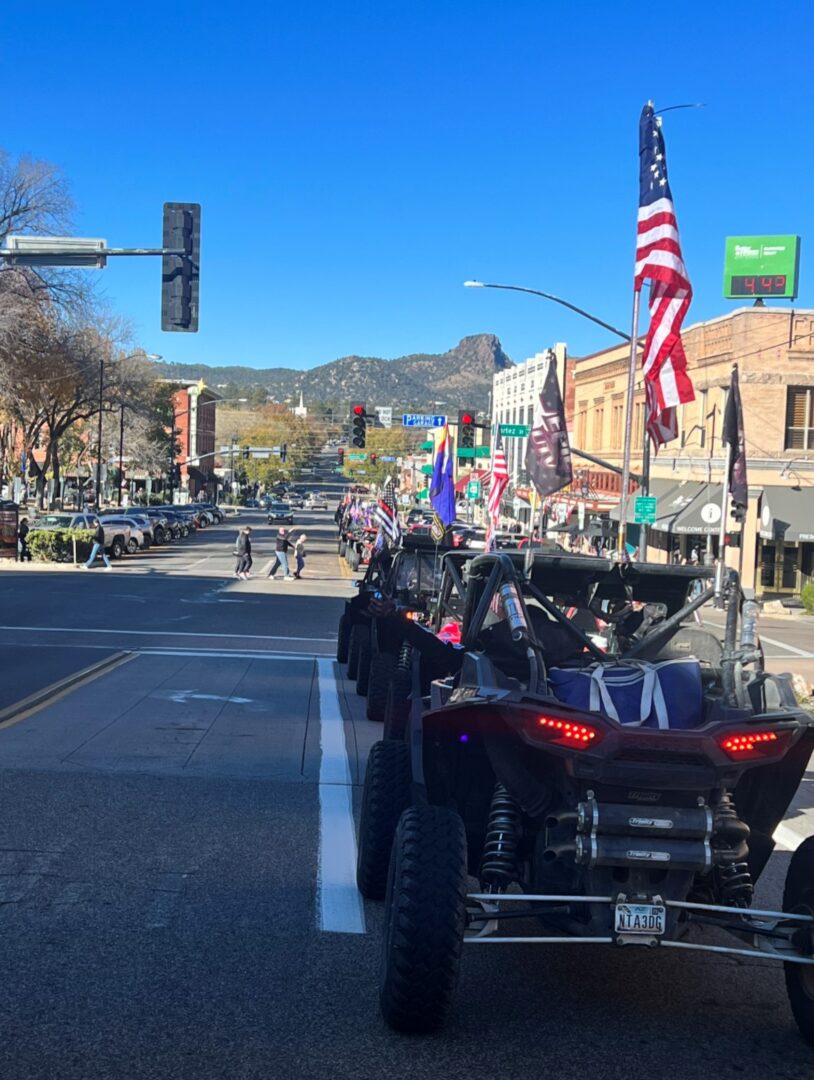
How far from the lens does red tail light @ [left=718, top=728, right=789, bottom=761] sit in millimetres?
4586

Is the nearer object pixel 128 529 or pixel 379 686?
pixel 379 686

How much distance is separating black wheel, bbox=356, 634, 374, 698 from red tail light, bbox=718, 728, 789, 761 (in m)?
9.39

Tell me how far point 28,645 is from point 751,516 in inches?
1066

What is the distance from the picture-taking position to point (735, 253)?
52.7m

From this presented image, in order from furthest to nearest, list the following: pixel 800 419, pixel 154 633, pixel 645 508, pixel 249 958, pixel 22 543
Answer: pixel 22 543 → pixel 800 419 → pixel 645 508 → pixel 154 633 → pixel 249 958

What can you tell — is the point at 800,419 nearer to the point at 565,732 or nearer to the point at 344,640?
the point at 344,640

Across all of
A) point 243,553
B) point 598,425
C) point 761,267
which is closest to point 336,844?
point 243,553

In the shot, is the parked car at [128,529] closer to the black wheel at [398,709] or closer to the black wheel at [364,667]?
the black wheel at [364,667]

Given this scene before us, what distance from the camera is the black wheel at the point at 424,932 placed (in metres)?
4.41

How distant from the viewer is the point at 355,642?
606 inches

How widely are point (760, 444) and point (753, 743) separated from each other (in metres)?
36.4

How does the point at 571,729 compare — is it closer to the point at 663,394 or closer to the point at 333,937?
the point at 333,937

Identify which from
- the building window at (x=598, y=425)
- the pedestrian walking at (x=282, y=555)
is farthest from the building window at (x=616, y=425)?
the pedestrian walking at (x=282, y=555)

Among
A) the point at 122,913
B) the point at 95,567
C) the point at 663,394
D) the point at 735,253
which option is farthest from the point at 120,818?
the point at 735,253
